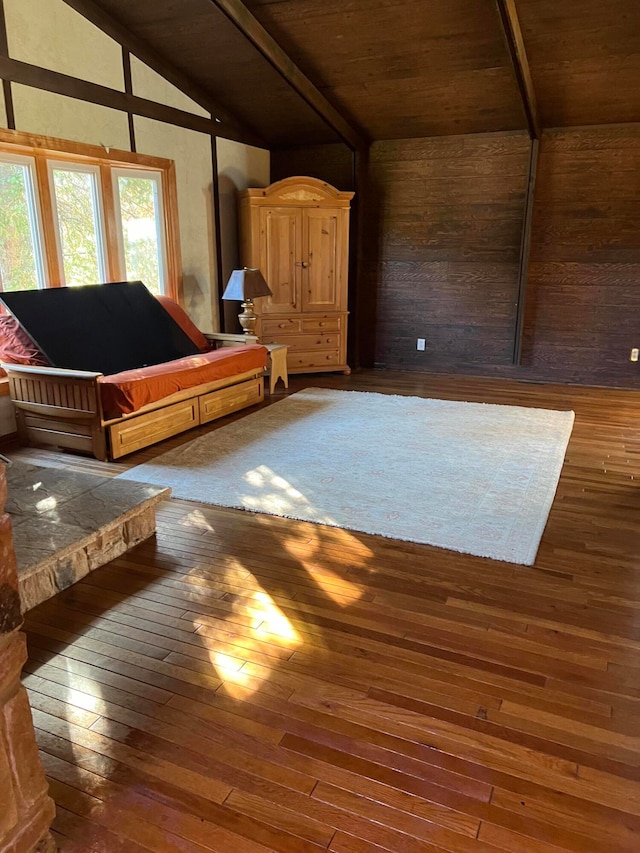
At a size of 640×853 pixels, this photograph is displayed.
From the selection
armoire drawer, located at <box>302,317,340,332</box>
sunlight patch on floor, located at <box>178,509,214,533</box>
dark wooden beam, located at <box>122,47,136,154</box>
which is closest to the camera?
sunlight patch on floor, located at <box>178,509,214,533</box>

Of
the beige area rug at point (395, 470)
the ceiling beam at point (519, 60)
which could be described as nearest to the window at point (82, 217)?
the beige area rug at point (395, 470)

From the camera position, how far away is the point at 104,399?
3.87 meters

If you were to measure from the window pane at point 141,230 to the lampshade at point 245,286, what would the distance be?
0.72m

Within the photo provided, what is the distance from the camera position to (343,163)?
6570 mm

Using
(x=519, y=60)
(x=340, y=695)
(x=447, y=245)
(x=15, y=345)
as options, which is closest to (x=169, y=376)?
(x=15, y=345)

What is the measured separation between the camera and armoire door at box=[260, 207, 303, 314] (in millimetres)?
6098

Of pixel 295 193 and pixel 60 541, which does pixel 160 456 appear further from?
pixel 295 193

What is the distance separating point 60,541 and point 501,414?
12.2ft

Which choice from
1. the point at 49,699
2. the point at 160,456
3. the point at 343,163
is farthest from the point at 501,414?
the point at 49,699

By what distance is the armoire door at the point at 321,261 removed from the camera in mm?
6191

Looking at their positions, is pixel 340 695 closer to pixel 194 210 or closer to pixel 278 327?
pixel 278 327

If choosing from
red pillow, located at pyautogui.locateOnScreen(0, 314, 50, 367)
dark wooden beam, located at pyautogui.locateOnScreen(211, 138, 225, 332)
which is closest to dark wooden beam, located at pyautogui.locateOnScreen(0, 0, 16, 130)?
red pillow, located at pyautogui.locateOnScreen(0, 314, 50, 367)

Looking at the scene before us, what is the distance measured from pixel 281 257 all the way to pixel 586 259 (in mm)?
3014

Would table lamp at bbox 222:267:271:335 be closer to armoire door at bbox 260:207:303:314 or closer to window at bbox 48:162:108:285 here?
armoire door at bbox 260:207:303:314
